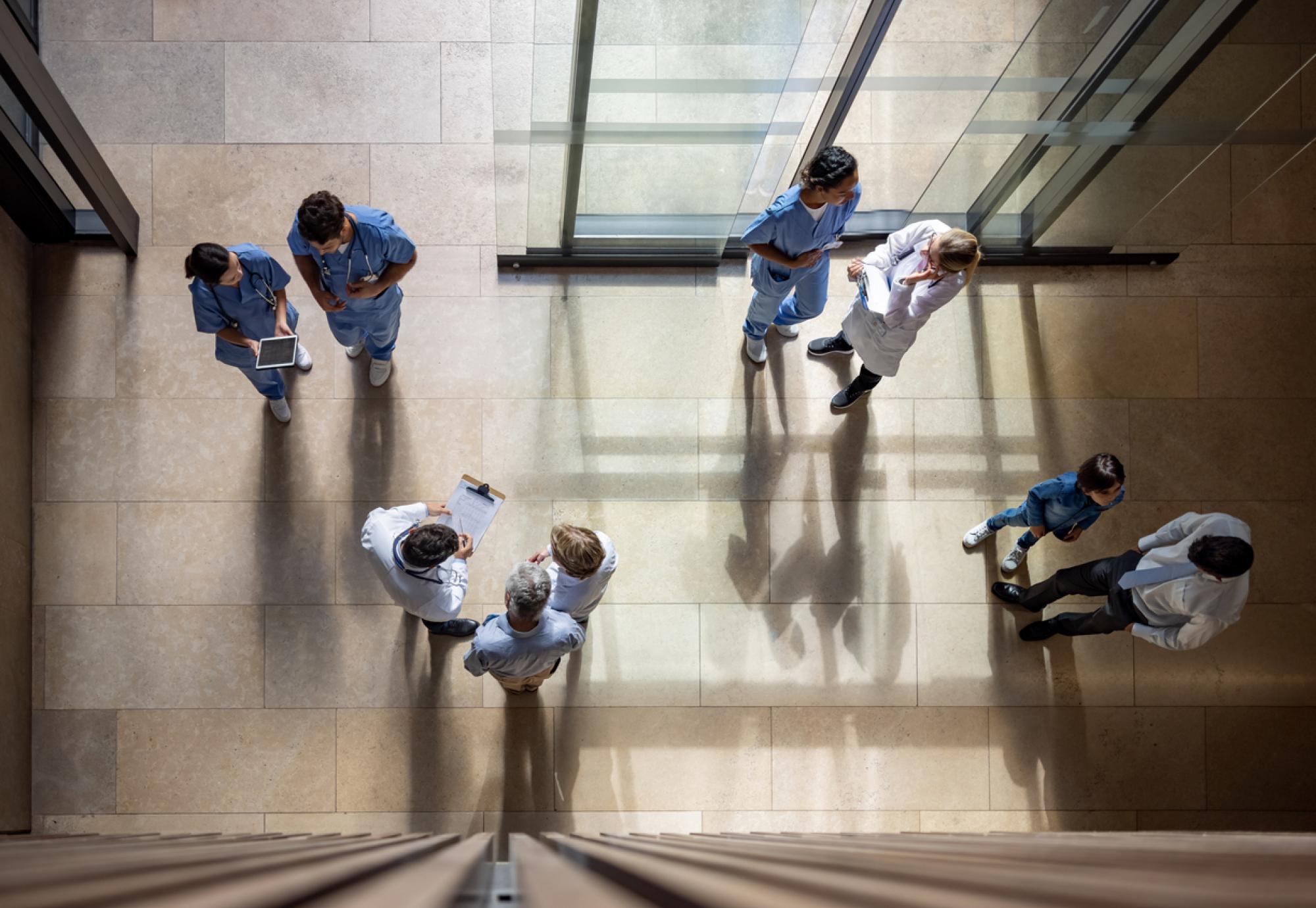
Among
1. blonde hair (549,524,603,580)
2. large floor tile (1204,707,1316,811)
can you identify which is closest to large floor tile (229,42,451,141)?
blonde hair (549,524,603,580)

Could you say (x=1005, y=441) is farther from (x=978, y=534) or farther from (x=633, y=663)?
(x=633, y=663)

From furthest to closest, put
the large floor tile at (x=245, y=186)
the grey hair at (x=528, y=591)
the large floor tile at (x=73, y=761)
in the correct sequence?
the large floor tile at (x=245, y=186) < the large floor tile at (x=73, y=761) < the grey hair at (x=528, y=591)

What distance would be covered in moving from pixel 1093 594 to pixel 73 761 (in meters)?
5.64

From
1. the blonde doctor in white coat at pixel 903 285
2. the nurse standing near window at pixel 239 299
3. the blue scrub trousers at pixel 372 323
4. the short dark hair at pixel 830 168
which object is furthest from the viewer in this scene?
the blue scrub trousers at pixel 372 323

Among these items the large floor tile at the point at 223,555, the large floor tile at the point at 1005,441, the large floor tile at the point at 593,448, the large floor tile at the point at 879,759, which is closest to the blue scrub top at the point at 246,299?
the large floor tile at the point at 223,555

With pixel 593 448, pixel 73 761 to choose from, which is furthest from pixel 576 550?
→ pixel 73 761

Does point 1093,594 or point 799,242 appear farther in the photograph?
point 1093,594

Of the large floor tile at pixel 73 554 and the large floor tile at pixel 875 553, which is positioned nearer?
the large floor tile at pixel 73 554

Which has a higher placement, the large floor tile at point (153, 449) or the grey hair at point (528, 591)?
the large floor tile at point (153, 449)

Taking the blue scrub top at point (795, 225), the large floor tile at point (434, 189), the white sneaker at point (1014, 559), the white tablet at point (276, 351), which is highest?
the large floor tile at point (434, 189)

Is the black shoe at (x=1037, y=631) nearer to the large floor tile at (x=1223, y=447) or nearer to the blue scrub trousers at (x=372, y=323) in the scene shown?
the large floor tile at (x=1223, y=447)

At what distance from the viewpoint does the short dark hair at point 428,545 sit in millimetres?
3309

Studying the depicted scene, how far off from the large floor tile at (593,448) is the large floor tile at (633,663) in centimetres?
70

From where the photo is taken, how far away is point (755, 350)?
4.70 meters
